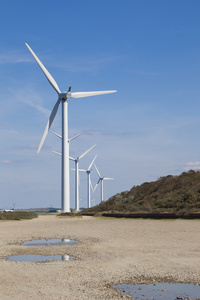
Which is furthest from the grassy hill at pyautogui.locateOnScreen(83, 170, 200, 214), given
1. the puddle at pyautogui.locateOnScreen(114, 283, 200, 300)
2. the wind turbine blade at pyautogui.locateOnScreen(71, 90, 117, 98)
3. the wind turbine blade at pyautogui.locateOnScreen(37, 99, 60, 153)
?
the puddle at pyautogui.locateOnScreen(114, 283, 200, 300)

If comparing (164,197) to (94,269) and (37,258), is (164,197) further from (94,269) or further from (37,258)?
(94,269)

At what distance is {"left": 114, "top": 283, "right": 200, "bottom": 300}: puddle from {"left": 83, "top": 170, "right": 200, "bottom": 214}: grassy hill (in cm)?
3142

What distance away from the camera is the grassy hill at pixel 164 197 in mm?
46281

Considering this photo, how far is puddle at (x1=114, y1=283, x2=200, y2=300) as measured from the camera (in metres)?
8.85

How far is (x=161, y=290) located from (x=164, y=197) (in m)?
46.0

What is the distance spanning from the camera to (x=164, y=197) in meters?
54.6

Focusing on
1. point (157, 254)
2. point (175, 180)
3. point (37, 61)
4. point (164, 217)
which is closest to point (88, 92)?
point (37, 61)

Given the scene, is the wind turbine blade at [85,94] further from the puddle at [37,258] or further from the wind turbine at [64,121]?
the puddle at [37,258]

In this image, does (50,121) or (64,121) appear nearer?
(50,121)

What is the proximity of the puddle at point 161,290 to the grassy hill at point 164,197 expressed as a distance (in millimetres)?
31418

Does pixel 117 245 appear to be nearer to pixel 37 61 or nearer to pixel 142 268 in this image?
pixel 142 268

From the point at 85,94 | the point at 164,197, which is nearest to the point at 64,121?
the point at 85,94

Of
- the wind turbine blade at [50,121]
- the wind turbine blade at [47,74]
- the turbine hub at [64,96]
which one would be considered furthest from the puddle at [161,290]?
the wind turbine blade at [47,74]

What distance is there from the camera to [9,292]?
9.26 metres
